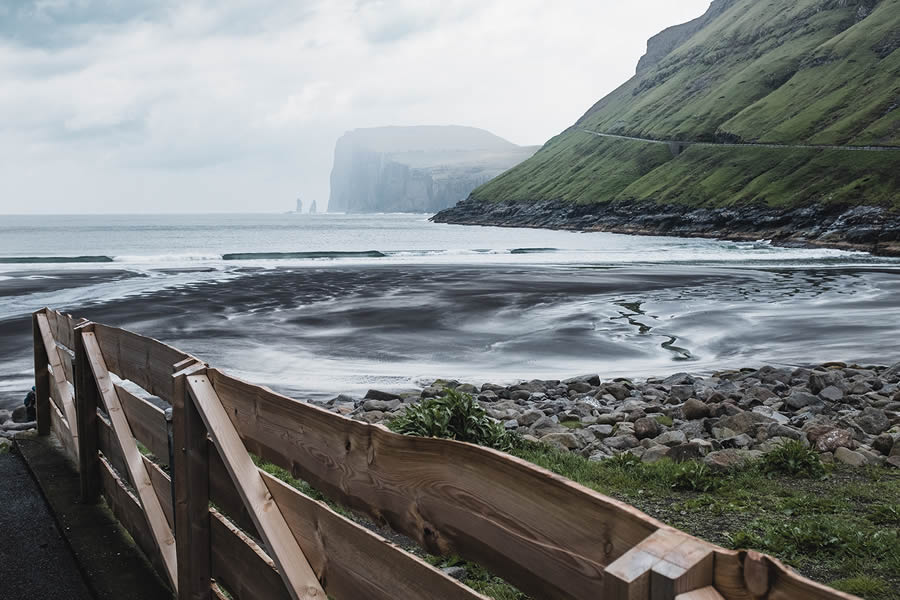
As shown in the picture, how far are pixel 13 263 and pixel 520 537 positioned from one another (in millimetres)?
70203

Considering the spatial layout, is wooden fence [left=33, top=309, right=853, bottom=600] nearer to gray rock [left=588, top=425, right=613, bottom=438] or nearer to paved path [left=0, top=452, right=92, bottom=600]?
paved path [left=0, top=452, right=92, bottom=600]

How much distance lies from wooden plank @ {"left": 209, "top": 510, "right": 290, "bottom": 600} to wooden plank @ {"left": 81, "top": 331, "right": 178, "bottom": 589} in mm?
877

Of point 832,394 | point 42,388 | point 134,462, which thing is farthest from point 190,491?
point 832,394

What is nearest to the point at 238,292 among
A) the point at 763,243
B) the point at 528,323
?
the point at 528,323

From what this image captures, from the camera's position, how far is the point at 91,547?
227 inches

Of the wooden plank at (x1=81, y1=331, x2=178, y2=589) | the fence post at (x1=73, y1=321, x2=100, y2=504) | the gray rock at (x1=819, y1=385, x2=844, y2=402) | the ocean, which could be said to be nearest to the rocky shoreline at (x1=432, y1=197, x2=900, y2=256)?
the ocean

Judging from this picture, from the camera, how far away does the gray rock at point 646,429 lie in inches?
416

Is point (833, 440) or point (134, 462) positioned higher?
point (134, 462)

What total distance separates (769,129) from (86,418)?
13887 cm

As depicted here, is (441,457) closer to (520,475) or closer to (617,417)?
(520,475)

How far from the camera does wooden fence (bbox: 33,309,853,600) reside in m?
1.80

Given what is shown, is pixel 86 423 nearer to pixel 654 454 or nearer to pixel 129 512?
pixel 129 512

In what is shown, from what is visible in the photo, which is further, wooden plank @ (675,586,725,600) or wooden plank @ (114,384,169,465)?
wooden plank @ (114,384,169,465)

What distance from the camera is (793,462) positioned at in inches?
327
